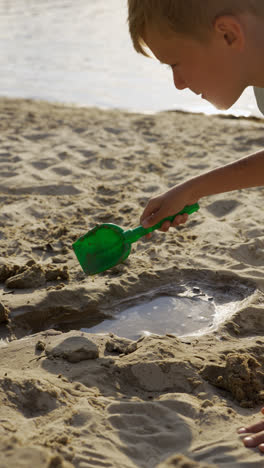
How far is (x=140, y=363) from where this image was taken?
6.68 feet

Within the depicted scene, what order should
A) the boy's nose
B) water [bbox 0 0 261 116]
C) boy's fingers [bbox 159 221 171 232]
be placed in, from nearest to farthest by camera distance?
the boy's nose → boy's fingers [bbox 159 221 171 232] → water [bbox 0 0 261 116]

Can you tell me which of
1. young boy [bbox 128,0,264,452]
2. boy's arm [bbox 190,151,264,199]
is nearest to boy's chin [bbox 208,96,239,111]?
young boy [bbox 128,0,264,452]

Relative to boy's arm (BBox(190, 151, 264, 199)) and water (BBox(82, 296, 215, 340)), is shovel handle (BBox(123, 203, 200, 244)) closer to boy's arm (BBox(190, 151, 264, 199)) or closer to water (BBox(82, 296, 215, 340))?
boy's arm (BBox(190, 151, 264, 199))

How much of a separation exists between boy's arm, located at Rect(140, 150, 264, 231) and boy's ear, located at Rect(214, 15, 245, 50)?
20.0 inches

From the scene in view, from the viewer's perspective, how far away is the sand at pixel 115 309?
1638 millimetres

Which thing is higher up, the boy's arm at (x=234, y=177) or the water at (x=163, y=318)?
the boy's arm at (x=234, y=177)

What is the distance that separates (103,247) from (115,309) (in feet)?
1.04

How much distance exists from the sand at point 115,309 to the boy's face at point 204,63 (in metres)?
0.91

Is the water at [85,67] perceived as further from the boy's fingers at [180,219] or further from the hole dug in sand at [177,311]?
the boy's fingers at [180,219]

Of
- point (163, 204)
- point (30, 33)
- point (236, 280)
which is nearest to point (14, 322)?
point (163, 204)

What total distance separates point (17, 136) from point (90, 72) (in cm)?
305

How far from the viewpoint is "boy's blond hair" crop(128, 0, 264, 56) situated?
58.2 inches

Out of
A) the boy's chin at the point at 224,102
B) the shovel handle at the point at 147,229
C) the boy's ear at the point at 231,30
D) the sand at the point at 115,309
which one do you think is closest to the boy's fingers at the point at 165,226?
the shovel handle at the point at 147,229

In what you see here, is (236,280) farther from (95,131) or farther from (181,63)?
(95,131)
